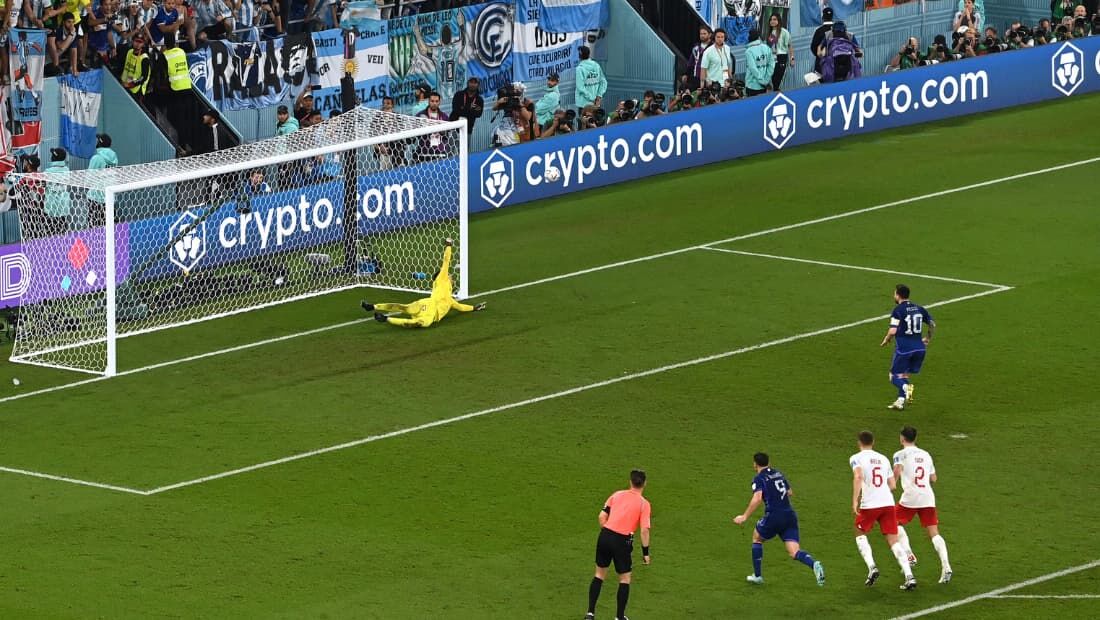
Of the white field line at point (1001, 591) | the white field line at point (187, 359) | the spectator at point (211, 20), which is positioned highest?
the spectator at point (211, 20)

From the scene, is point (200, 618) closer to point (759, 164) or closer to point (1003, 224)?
point (1003, 224)

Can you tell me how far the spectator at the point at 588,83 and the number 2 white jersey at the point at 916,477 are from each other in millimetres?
23529

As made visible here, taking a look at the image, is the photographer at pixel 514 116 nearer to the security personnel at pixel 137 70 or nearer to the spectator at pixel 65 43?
the security personnel at pixel 137 70

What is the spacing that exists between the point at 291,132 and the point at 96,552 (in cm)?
1534

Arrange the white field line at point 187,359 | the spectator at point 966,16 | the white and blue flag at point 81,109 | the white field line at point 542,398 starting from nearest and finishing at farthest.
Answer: the white field line at point 542,398 < the white field line at point 187,359 < the white and blue flag at point 81,109 < the spectator at point 966,16

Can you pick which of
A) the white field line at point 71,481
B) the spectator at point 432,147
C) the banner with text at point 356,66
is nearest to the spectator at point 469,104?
the banner with text at point 356,66

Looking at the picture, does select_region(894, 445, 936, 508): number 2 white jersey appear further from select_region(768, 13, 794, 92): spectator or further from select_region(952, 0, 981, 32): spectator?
select_region(952, 0, 981, 32): spectator

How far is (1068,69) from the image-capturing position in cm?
5006

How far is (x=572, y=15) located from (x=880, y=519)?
1036 inches

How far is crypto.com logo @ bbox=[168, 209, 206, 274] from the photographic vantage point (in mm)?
33750

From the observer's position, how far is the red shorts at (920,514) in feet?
72.5

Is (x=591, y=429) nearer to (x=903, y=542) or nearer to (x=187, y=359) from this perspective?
(x=903, y=542)

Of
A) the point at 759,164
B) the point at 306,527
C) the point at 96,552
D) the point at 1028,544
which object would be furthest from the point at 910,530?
the point at 759,164

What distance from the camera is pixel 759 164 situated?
44.4 metres
